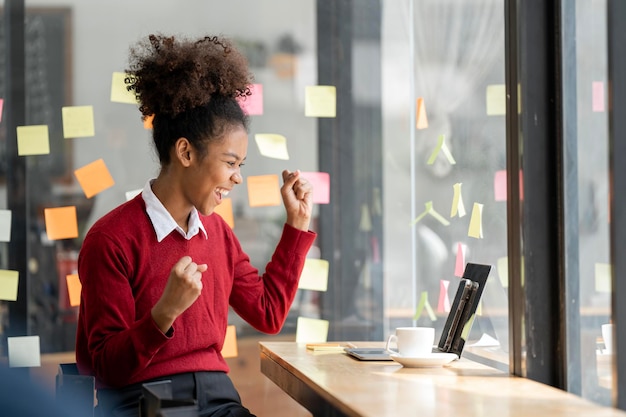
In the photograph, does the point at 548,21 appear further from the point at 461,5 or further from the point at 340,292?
the point at 340,292

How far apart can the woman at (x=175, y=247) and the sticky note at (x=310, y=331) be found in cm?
90

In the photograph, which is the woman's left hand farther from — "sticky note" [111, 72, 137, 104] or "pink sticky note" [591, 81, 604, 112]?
"sticky note" [111, 72, 137, 104]

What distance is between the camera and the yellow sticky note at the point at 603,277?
158 centimetres

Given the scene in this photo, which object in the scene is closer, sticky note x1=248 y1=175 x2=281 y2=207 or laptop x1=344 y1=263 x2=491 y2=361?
laptop x1=344 y1=263 x2=491 y2=361

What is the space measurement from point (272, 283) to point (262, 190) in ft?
2.87

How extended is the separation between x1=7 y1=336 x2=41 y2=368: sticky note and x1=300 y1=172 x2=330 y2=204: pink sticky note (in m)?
1.04

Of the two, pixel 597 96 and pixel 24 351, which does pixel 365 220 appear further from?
pixel 597 96

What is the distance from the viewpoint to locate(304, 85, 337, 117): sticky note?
305 cm

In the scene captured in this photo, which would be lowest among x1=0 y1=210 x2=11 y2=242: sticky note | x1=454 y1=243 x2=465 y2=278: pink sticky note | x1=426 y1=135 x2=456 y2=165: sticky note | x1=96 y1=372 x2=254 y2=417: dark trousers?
x1=96 y1=372 x2=254 y2=417: dark trousers

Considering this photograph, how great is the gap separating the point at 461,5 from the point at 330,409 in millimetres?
1343

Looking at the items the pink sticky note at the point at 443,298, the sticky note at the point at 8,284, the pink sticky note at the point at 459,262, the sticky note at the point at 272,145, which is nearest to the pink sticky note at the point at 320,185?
the sticky note at the point at 272,145

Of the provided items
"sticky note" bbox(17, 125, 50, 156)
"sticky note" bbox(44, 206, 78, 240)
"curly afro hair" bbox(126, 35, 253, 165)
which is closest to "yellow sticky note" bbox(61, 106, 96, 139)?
"sticky note" bbox(17, 125, 50, 156)

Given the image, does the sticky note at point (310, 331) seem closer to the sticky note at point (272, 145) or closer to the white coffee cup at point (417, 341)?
the sticky note at point (272, 145)

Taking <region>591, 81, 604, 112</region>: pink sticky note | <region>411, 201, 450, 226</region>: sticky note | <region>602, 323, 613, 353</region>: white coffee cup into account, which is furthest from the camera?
<region>411, 201, 450, 226</region>: sticky note
